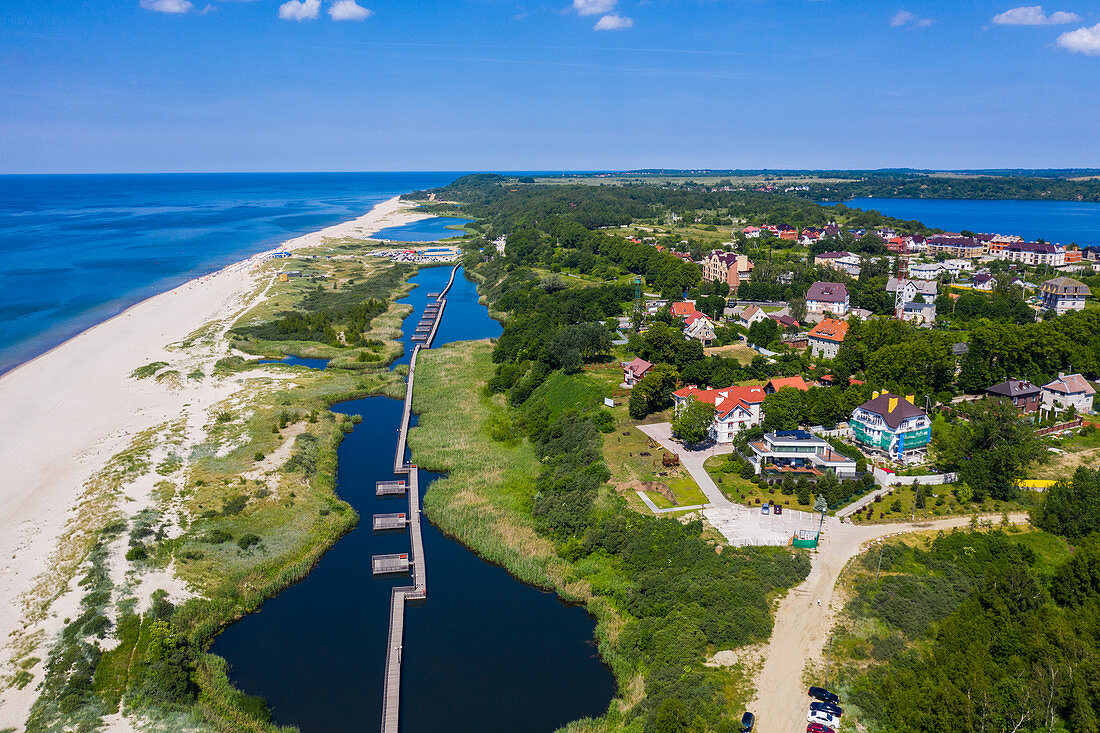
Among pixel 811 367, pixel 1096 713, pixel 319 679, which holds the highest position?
pixel 811 367

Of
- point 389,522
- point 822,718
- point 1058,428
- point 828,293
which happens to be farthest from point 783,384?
point 828,293

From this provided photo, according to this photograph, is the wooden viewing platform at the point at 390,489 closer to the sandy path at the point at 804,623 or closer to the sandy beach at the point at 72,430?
the sandy beach at the point at 72,430

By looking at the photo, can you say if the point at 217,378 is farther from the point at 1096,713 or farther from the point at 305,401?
the point at 1096,713

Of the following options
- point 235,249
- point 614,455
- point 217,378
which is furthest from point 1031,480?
point 235,249

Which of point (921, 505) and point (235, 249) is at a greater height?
point (235, 249)

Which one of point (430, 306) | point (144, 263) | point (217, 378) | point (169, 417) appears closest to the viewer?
point (169, 417)

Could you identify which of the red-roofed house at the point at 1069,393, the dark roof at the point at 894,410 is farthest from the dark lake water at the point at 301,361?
the red-roofed house at the point at 1069,393

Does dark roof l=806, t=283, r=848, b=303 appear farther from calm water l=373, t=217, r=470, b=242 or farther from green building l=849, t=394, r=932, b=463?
calm water l=373, t=217, r=470, b=242

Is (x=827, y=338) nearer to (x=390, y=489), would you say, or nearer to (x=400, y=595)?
(x=390, y=489)
